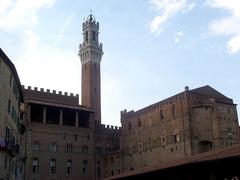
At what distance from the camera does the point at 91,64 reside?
81250 mm

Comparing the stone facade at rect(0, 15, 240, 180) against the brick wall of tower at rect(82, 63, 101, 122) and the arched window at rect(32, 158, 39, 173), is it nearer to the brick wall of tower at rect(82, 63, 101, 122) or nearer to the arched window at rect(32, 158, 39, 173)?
the arched window at rect(32, 158, 39, 173)

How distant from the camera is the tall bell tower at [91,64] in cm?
7844

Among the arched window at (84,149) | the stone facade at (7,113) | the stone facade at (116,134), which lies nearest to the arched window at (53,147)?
the stone facade at (116,134)

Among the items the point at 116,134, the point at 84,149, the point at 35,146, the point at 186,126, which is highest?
the point at 116,134

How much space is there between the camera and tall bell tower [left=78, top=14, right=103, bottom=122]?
7844 cm

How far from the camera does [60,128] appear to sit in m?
65.1

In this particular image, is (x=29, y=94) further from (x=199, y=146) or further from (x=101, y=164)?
(x=199, y=146)

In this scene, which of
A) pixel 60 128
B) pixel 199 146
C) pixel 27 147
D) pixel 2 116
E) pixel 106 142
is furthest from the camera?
pixel 106 142

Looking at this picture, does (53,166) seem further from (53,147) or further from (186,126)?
(186,126)

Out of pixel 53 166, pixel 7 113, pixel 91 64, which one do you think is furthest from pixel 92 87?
pixel 7 113

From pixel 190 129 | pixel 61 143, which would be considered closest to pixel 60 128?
pixel 61 143

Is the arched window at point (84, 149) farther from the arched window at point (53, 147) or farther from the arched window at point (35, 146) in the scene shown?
the arched window at point (35, 146)

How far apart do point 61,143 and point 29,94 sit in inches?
369

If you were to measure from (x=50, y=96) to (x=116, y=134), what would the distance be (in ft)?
42.1
